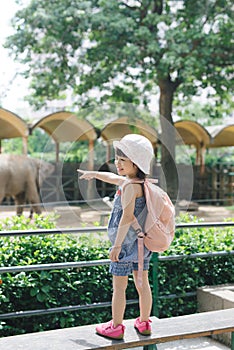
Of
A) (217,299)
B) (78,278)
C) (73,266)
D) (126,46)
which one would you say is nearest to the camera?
(73,266)

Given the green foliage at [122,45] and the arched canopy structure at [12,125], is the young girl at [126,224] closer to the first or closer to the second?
the green foliage at [122,45]

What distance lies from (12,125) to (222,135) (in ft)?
32.6

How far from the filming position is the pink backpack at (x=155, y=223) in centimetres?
298

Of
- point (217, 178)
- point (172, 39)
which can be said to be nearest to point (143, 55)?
point (172, 39)

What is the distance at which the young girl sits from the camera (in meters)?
2.94

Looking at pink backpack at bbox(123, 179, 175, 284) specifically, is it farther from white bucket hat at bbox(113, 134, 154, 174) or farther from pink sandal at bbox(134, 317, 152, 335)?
pink sandal at bbox(134, 317, 152, 335)

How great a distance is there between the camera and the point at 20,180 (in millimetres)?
12695

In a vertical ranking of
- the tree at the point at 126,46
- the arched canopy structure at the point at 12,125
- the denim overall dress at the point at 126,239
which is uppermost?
the tree at the point at 126,46

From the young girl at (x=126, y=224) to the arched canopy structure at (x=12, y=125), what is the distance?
1187cm

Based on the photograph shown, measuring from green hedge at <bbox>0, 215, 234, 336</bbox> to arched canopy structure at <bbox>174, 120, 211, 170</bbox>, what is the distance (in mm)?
13242

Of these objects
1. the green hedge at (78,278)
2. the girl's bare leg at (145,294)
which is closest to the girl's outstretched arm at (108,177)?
the girl's bare leg at (145,294)

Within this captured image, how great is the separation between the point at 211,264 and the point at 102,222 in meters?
1.14

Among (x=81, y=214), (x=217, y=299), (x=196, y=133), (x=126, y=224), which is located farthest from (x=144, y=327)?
(x=196, y=133)

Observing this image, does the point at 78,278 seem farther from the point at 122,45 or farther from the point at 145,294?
the point at 122,45
